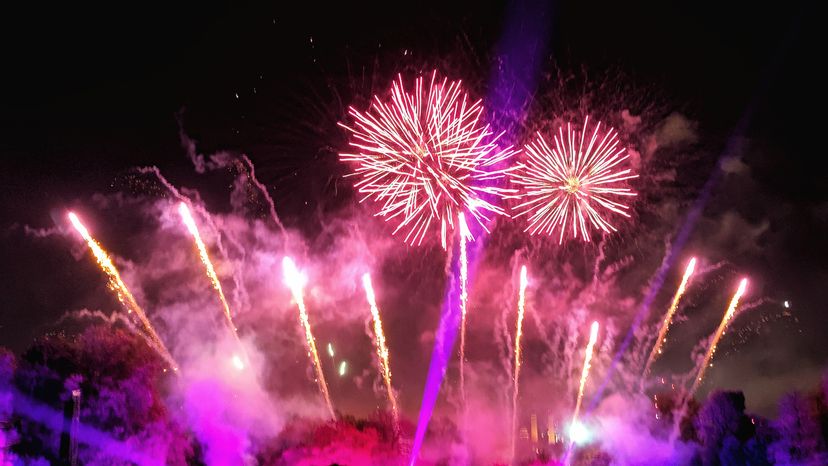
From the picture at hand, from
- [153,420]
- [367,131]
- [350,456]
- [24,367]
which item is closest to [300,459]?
[350,456]

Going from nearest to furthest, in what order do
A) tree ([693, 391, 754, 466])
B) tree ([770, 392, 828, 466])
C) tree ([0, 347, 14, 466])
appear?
tree ([0, 347, 14, 466])
tree ([770, 392, 828, 466])
tree ([693, 391, 754, 466])

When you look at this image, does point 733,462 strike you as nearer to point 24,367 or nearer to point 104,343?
point 104,343

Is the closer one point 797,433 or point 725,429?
point 797,433

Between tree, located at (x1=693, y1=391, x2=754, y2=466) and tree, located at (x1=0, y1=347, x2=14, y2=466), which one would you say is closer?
tree, located at (x1=0, y1=347, x2=14, y2=466)

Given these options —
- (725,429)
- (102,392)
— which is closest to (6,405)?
(102,392)

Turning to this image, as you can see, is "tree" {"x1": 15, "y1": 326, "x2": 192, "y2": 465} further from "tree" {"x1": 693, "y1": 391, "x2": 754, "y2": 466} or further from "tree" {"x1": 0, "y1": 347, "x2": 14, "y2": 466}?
"tree" {"x1": 693, "y1": 391, "x2": 754, "y2": 466}

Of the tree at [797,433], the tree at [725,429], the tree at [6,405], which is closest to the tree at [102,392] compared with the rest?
the tree at [6,405]

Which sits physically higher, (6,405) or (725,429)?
(6,405)

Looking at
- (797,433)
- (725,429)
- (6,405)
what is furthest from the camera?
(725,429)

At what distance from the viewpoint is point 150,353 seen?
2869cm

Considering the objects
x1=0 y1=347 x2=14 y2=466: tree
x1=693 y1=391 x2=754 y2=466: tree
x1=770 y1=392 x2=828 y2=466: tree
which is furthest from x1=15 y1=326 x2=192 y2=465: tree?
x1=770 y1=392 x2=828 y2=466: tree

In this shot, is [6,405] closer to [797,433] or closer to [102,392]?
[102,392]

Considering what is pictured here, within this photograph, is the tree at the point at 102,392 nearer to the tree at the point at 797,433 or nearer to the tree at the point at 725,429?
the tree at the point at 725,429

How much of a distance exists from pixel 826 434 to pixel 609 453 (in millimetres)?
14814
